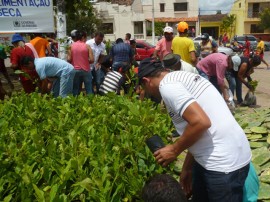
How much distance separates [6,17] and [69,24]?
2598 centimetres

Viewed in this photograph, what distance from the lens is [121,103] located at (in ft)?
13.8

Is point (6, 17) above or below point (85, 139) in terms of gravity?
above

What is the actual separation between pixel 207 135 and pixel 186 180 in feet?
2.39

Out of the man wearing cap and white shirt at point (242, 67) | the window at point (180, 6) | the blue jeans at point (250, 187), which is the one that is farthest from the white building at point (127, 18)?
the blue jeans at point (250, 187)

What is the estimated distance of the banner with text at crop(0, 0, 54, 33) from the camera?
6672 mm

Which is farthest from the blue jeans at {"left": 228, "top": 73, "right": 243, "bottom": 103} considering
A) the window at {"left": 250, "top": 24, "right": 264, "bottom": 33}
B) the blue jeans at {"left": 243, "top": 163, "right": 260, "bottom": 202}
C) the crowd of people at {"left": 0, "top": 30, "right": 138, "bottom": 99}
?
the window at {"left": 250, "top": 24, "right": 264, "bottom": 33}

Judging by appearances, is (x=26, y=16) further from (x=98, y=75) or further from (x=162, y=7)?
(x=162, y=7)

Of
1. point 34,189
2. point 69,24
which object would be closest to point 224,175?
point 34,189

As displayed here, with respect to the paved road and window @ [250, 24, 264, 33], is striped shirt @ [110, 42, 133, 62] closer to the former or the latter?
the paved road

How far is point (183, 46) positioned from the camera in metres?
6.09

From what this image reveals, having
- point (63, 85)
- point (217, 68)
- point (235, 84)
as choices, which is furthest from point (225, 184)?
point (235, 84)

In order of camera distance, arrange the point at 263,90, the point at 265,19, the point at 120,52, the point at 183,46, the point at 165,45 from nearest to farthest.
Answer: the point at 183,46 → the point at 165,45 → the point at 120,52 → the point at 263,90 → the point at 265,19

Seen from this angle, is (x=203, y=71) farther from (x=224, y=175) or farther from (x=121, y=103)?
(x=224, y=175)

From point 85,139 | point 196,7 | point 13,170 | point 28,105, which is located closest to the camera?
point 13,170
